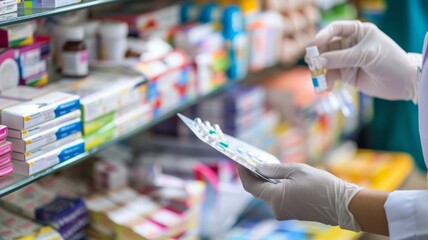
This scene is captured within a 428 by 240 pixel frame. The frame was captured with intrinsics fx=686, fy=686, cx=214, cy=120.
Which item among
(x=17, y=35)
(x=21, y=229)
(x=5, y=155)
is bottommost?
(x=21, y=229)

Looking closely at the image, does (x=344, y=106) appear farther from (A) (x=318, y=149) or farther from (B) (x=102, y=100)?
(B) (x=102, y=100)

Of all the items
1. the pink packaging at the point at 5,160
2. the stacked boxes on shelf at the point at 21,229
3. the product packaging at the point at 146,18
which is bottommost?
the stacked boxes on shelf at the point at 21,229

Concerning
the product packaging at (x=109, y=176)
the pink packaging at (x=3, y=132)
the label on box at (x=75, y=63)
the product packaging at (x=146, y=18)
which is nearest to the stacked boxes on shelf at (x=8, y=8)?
the pink packaging at (x=3, y=132)

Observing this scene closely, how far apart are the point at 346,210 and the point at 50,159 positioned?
0.84m

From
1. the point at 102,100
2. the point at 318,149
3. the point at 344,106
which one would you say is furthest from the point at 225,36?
the point at 318,149

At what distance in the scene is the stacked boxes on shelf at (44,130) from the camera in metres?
1.86

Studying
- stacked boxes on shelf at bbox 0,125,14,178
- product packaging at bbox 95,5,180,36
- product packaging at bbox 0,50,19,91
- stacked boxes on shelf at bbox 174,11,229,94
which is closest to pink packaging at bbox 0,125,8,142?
stacked boxes on shelf at bbox 0,125,14,178

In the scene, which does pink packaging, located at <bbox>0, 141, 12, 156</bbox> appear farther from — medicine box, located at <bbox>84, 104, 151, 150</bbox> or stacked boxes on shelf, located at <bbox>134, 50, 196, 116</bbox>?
stacked boxes on shelf, located at <bbox>134, 50, 196, 116</bbox>

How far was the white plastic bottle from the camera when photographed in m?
2.38

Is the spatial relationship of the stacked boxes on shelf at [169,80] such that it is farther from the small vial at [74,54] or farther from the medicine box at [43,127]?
the medicine box at [43,127]

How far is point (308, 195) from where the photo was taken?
1.86 m

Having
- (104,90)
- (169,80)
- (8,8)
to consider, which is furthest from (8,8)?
(169,80)

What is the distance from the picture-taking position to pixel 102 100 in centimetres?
215

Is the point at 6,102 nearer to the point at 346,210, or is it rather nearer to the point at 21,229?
the point at 21,229
